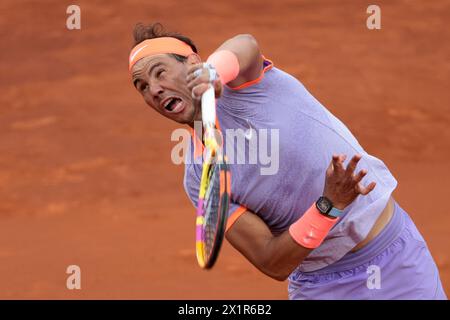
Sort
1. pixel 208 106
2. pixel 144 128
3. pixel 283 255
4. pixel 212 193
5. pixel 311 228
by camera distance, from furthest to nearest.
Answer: pixel 144 128 → pixel 283 255 → pixel 311 228 → pixel 212 193 → pixel 208 106

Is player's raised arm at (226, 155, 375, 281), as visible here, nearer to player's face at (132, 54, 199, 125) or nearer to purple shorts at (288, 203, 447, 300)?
purple shorts at (288, 203, 447, 300)

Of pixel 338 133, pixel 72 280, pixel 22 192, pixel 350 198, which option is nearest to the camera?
pixel 350 198

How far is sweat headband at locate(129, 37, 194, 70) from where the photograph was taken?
12.4 ft

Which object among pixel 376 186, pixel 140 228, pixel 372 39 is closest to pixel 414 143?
pixel 372 39

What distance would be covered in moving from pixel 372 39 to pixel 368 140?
1780 millimetres

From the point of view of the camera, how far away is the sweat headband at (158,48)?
3.77 meters

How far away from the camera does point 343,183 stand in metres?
3.48

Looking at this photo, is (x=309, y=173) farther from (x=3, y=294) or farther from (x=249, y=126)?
(x=3, y=294)

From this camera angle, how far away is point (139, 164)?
865cm

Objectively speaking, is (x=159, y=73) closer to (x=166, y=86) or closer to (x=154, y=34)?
(x=166, y=86)

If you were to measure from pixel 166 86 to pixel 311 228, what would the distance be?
2.18 feet

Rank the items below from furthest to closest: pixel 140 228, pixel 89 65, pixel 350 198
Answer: pixel 89 65, pixel 140 228, pixel 350 198

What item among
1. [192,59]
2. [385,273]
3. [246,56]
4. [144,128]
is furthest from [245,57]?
[144,128]

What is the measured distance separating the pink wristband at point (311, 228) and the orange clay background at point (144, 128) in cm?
332
